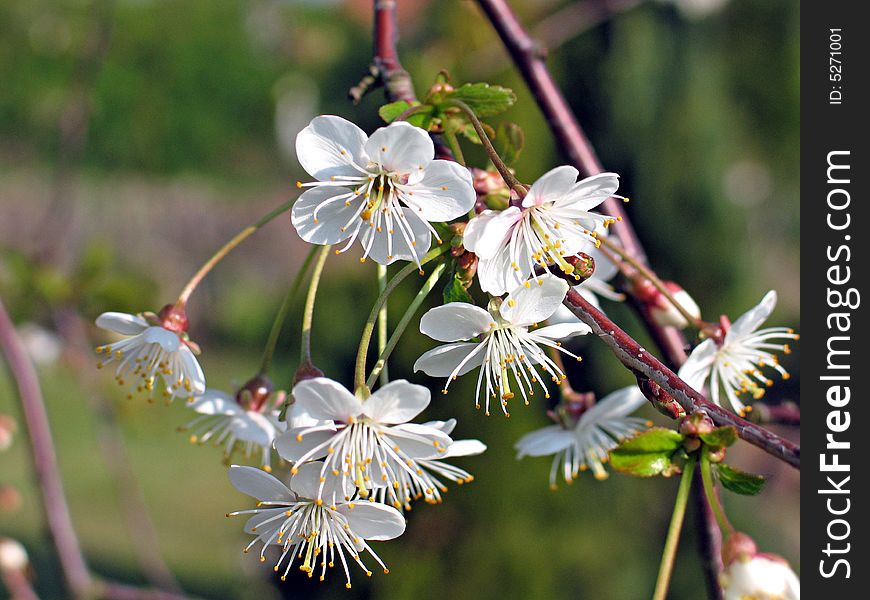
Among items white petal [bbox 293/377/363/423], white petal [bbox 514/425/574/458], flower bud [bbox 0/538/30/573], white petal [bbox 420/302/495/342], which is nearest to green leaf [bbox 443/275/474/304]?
white petal [bbox 420/302/495/342]

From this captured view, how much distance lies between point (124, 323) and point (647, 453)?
51 cm

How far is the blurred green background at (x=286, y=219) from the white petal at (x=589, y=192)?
109 centimetres

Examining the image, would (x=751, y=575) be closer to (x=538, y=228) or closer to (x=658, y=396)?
(x=658, y=396)

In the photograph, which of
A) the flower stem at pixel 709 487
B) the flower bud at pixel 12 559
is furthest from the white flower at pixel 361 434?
the flower bud at pixel 12 559

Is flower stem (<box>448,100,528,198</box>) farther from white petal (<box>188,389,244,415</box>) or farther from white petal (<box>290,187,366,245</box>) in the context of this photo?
white petal (<box>188,389,244,415</box>)

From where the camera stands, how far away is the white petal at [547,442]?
0.97 m

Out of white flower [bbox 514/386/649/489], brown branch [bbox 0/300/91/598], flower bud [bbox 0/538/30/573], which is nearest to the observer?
white flower [bbox 514/386/649/489]

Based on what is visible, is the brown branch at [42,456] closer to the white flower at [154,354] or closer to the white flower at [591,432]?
the white flower at [154,354]

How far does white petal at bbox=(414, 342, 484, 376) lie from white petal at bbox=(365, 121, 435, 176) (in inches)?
5.8

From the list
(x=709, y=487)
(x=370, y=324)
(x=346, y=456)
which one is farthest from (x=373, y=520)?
(x=709, y=487)

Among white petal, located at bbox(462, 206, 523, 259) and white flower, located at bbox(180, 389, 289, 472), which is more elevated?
white petal, located at bbox(462, 206, 523, 259)

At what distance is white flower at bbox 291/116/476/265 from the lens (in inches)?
26.9
